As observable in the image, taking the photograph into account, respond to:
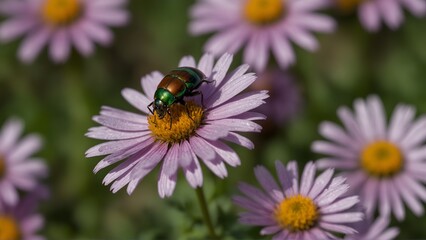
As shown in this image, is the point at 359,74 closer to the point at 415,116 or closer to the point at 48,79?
the point at 415,116

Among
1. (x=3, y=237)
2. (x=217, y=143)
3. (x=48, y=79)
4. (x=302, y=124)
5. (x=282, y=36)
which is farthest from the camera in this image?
(x=48, y=79)

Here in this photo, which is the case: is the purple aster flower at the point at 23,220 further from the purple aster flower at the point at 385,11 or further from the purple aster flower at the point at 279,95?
the purple aster flower at the point at 385,11

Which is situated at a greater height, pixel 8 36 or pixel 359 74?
pixel 8 36

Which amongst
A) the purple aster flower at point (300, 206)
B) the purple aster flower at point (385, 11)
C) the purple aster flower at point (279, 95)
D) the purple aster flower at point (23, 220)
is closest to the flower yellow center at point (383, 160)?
the purple aster flower at point (279, 95)

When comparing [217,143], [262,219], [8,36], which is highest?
[8,36]

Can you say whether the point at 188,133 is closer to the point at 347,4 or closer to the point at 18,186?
the point at 18,186

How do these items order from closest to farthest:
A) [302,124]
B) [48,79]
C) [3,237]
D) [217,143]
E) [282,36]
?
[217,143] < [3,237] < [282,36] < [302,124] < [48,79]

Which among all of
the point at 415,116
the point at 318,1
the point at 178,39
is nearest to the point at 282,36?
the point at 318,1

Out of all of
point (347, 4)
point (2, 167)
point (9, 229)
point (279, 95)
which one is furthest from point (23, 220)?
point (347, 4)
